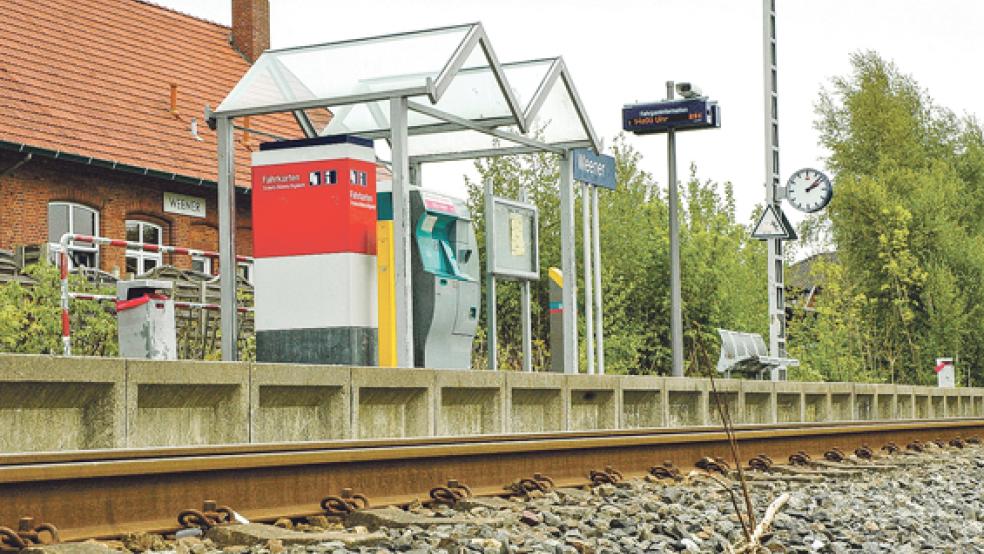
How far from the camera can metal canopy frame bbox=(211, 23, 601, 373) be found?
1212 centimetres

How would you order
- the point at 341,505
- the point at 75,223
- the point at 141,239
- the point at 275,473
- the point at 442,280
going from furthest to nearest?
the point at 141,239 → the point at 75,223 → the point at 442,280 → the point at 341,505 → the point at 275,473

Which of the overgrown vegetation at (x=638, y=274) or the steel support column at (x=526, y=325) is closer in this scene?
the steel support column at (x=526, y=325)

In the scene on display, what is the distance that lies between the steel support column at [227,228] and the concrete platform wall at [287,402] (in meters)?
2.94

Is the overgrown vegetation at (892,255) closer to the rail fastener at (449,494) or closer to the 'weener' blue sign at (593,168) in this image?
the 'weener' blue sign at (593,168)

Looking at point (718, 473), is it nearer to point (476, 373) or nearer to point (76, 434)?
point (476, 373)

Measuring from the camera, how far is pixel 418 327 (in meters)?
13.1

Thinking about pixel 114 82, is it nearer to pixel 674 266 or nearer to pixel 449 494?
pixel 674 266

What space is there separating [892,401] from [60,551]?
64.3ft

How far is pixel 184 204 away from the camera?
103 ft

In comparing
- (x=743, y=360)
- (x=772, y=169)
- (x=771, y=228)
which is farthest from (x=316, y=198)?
(x=772, y=169)

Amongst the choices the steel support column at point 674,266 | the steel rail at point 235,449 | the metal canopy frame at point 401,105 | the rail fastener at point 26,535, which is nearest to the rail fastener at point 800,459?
the steel rail at point 235,449

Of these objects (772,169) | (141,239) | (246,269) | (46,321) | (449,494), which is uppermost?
(772,169)

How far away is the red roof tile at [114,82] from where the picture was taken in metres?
28.7

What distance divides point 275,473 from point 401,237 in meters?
5.42
